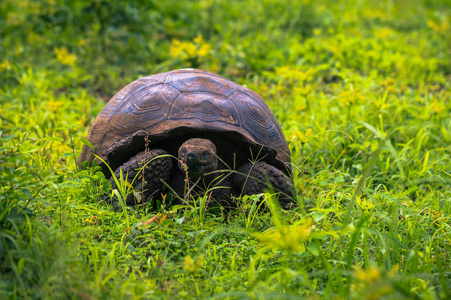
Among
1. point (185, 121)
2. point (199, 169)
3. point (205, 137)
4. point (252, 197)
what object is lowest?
point (252, 197)

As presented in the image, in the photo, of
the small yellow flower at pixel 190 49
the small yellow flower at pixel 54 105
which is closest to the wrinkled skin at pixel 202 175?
the small yellow flower at pixel 54 105

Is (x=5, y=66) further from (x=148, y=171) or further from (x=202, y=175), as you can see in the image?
(x=202, y=175)

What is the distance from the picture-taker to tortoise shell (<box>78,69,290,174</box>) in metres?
2.36

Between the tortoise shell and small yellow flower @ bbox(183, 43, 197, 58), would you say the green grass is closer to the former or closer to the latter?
small yellow flower @ bbox(183, 43, 197, 58)

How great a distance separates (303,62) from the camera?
5.50 m

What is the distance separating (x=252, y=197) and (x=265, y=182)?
231mm

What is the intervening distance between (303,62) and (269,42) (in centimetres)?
91

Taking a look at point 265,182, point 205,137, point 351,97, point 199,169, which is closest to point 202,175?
point 199,169

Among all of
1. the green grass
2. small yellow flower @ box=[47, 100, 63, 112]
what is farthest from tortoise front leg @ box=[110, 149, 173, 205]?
small yellow flower @ box=[47, 100, 63, 112]

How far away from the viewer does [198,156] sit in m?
2.21

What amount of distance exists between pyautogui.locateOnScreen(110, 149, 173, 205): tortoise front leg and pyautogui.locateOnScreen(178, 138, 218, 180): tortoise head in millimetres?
160

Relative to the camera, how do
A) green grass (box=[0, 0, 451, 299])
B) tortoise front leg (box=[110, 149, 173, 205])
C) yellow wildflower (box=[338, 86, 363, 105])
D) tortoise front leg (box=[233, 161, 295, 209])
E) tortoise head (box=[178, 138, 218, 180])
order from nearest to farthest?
green grass (box=[0, 0, 451, 299]) → tortoise head (box=[178, 138, 218, 180]) → tortoise front leg (box=[110, 149, 173, 205]) → tortoise front leg (box=[233, 161, 295, 209]) → yellow wildflower (box=[338, 86, 363, 105])

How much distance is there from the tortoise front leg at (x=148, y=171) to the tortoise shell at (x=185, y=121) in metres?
0.09

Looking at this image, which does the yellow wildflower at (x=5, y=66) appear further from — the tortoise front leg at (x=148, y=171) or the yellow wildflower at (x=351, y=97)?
the yellow wildflower at (x=351, y=97)
